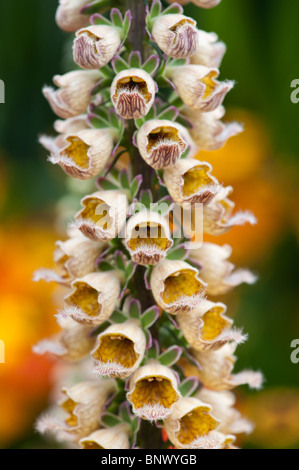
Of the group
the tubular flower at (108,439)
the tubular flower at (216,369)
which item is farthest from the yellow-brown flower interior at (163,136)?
the tubular flower at (108,439)

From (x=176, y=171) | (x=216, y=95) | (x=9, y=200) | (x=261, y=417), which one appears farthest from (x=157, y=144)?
(x=9, y=200)

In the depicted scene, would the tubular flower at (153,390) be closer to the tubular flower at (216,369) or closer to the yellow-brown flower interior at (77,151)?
the tubular flower at (216,369)

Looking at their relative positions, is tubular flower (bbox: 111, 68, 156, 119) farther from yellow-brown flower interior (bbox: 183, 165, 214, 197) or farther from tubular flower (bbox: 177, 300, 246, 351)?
tubular flower (bbox: 177, 300, 246, 351)

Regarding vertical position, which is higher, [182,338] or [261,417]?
[261,417]

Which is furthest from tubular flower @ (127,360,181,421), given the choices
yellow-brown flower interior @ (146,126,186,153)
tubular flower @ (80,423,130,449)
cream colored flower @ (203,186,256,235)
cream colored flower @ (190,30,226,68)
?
cream colored flower @ (190,30,226,68)

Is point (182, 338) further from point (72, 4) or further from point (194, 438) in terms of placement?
point (72, 4)

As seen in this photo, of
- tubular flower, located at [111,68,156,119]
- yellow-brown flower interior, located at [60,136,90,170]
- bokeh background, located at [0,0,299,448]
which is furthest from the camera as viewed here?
bokeh background, located at [0,0,299,448]

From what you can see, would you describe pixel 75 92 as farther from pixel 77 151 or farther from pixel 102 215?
pixel 102 215
